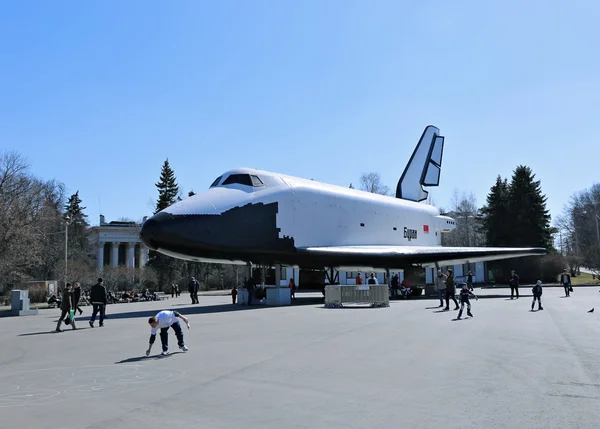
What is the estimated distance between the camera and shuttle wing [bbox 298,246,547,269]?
22750 millimetres

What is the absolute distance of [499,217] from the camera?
54.6 metres

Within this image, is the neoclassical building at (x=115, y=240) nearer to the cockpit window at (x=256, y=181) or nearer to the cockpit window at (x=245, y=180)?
the cockpit window at (x=245, y=180)

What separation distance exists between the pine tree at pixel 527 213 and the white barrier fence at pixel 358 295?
125 ft

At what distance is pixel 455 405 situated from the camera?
5383 millimetres

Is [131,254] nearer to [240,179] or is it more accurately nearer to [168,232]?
[240,179]

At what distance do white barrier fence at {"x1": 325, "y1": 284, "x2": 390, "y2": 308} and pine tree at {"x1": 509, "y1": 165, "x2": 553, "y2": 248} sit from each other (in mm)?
38107

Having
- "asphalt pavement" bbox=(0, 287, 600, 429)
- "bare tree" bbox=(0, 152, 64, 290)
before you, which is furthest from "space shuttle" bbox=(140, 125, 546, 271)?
"bare tree" bbox=(0, 152, 64, 290)

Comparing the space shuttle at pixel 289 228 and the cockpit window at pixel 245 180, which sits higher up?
the cockpit window at pixel 245 180

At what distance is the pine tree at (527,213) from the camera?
52.6 metres

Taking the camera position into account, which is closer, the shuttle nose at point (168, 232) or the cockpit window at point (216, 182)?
the shuttle nose at point (168, 232)

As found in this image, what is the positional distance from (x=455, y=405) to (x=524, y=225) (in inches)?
2058

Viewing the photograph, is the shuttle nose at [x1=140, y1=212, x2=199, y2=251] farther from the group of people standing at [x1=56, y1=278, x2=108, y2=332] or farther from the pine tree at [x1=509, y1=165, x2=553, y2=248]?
the pine tree at [x1=509, y1=165, x2=553, y2=248]

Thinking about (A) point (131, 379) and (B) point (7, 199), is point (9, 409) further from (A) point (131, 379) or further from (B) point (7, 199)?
(B) point (7, 199)

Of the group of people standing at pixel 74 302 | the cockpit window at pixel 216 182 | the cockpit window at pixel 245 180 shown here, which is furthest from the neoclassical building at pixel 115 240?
the group of people standing at pixel 74 302
